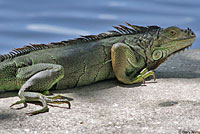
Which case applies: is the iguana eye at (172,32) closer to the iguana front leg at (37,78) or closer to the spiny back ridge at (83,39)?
the spiny back ridge at (83,39)

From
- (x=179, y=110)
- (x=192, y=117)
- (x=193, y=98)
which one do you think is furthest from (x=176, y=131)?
(x=193, y=98)

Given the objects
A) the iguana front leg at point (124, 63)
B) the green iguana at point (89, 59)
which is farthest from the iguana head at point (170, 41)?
the iguana front leg at point (124, 63)

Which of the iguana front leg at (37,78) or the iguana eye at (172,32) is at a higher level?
the iguana eye at (172,32)

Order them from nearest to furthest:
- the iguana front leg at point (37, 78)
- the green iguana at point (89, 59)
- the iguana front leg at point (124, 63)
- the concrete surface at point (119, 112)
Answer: the concrete surface at point (119, 112), the iguana front leg at point (37, 78), the green iguana at point (89, 59), the iguana front leg at point (124, 63)

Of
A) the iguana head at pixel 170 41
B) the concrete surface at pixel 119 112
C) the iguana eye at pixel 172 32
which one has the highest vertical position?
the iguana eye at pixel 172 32

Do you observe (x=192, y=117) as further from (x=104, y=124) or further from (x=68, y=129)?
(x=68, y=129)

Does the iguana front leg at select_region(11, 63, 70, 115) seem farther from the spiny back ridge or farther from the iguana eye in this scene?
the iguana eye

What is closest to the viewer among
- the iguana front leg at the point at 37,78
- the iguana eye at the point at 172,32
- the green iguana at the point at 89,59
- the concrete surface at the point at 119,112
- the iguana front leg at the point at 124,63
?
the concrete surface at the point at 119,112
